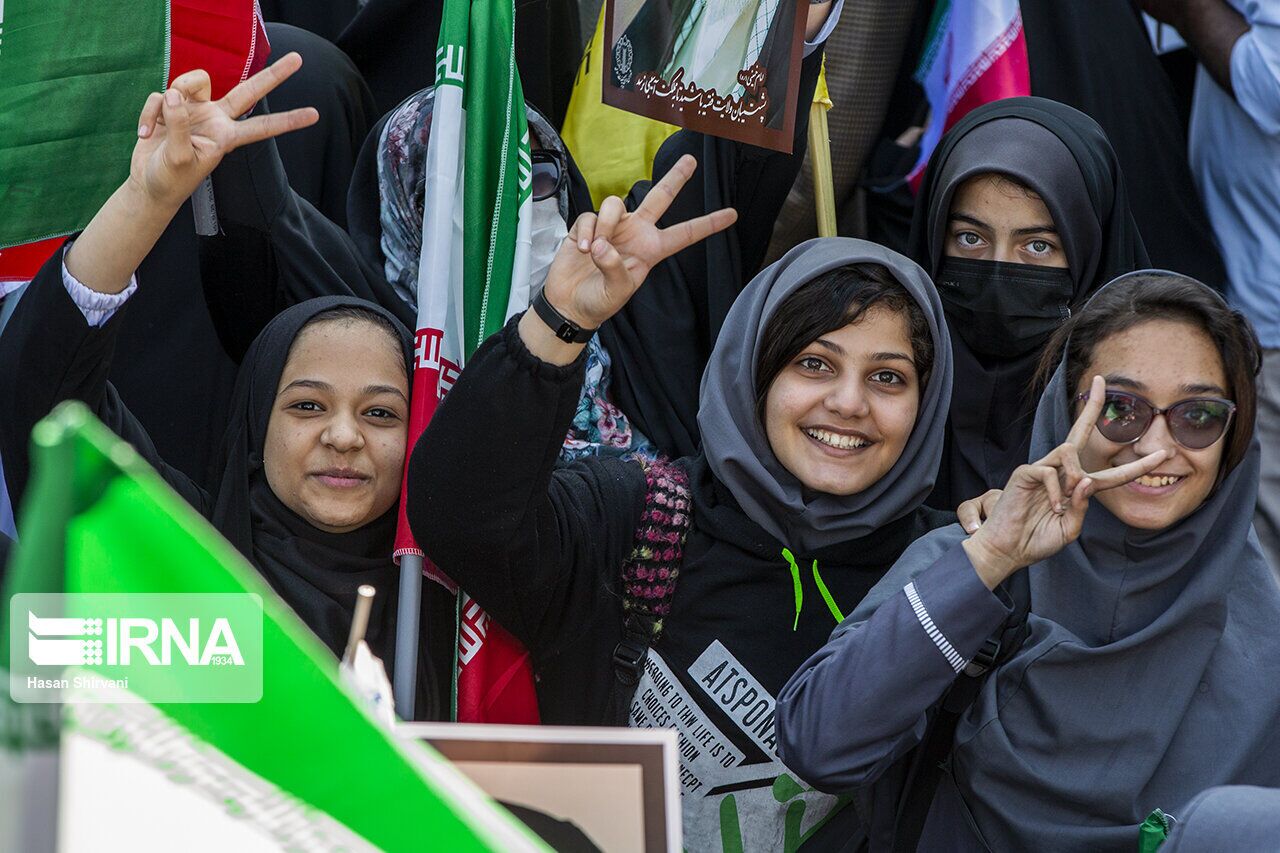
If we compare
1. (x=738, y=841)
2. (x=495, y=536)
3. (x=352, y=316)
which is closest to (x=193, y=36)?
(x=352, y=316)

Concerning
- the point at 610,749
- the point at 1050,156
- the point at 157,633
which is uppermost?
the point at 1050,156

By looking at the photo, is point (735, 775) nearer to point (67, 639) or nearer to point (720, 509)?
point (720, 509)

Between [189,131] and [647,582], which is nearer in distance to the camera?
[189,131]

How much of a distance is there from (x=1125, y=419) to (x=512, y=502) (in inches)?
37.2

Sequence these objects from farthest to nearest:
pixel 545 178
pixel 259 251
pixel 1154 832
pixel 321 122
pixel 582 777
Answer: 1. pixel 321 122
2. pixel 545 178
3. pixel 259 251
4. pixel 1154 832
5. pixel 582 777

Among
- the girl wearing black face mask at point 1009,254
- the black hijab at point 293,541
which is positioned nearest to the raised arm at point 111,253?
the black hijab at point 293,541

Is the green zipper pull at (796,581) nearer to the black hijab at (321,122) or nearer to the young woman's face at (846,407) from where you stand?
the young woman's face at (846,407)

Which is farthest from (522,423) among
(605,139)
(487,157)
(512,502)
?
(605,139)

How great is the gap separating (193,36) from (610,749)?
1.73m

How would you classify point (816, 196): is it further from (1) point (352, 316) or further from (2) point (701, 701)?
(2) point (701, 701)

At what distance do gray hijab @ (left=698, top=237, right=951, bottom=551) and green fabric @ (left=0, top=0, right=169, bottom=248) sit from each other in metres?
1.10

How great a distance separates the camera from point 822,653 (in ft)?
7.52

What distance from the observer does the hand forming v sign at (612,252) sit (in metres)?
2.28

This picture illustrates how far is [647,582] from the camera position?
8.35 feet
